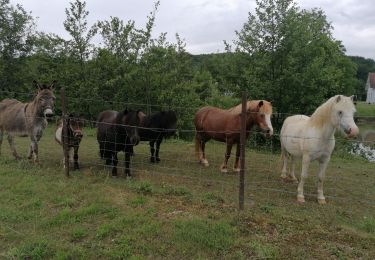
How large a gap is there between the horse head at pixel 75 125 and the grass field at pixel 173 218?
90 centimetres

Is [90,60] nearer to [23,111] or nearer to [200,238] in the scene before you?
[23,111]

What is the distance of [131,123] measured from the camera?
7.34 meters

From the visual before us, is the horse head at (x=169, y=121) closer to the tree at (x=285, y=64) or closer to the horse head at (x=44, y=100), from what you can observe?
the horse head at (x=44, y=100)

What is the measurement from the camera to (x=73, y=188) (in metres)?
6.75

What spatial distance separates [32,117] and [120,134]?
2713 millimetres

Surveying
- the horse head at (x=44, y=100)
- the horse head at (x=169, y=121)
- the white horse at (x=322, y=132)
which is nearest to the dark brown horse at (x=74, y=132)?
the horse head at (x=44, y=100)

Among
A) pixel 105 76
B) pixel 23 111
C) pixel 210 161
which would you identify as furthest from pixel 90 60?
pixel 210 161

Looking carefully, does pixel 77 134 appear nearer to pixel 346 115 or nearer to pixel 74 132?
pixel 74 132

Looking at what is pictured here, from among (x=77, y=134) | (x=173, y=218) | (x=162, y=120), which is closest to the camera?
(x=173, y=218)

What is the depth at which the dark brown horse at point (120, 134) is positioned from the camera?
24.0 ft

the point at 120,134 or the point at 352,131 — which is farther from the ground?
the point at 352,131

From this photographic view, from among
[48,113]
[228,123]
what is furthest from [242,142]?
[48,113]

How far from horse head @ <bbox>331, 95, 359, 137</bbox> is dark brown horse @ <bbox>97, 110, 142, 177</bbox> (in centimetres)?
381

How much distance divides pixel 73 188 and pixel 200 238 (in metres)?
3.15
